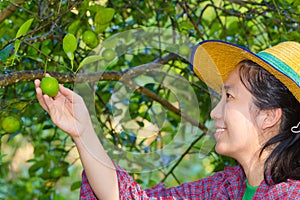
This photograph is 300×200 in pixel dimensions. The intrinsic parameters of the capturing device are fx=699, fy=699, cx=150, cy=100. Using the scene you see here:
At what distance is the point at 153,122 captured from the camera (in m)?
1.88

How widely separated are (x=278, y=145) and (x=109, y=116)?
59 centimetres

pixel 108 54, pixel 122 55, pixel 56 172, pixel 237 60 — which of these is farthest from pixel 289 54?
pixel 56 172

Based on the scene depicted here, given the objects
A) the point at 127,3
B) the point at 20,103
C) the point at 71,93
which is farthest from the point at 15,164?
the point at 71,93

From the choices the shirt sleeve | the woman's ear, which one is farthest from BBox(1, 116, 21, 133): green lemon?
the woman's ear

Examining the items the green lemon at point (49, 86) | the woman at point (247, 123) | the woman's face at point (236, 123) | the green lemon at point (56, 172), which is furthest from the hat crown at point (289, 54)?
the green lemon at point (56, 172)

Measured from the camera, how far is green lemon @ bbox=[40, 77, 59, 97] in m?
1.30

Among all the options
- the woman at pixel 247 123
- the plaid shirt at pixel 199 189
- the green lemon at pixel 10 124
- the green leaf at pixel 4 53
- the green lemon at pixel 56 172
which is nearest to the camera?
the green leaf at pixel 4 53

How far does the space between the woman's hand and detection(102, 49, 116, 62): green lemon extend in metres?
0.15

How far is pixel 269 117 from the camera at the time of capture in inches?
58.0

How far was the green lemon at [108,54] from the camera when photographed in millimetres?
1513

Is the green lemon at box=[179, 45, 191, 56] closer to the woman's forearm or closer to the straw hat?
the straw hat

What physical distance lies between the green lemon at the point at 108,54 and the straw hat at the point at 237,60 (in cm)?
18

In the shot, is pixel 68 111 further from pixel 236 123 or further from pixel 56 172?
pixel 56 172

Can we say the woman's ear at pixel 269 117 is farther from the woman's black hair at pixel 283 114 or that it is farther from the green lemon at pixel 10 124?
the green lemon at pixel 10 124
